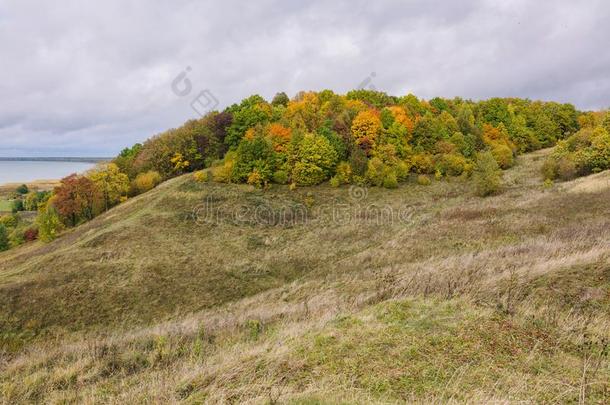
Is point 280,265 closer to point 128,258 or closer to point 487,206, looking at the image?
point 128,258

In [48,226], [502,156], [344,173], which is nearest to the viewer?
[48,226]

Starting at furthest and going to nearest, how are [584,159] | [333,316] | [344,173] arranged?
[344,173]
[584,159]
[333,316]

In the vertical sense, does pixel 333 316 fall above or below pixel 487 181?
below

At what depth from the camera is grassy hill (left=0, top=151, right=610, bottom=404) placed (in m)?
5.50

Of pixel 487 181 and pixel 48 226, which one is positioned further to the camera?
pixel 48 226

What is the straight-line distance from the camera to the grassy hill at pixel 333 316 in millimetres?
5504

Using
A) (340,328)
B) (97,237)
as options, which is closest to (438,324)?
(340,328)

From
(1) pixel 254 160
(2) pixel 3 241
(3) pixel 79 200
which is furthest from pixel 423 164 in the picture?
(2) pixel 3 241

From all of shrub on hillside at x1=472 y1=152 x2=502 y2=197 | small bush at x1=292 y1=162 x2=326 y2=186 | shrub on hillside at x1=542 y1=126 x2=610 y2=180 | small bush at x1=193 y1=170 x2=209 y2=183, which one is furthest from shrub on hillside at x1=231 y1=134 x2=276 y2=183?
shrub on hillside at x1=542 y1=126 x2=610 y2=180

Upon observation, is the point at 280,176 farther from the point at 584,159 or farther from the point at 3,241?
the point at 3,241

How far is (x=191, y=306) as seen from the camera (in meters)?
22.3

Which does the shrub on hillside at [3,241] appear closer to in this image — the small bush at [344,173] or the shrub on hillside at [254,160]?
the shrub on hillside at [254,160]

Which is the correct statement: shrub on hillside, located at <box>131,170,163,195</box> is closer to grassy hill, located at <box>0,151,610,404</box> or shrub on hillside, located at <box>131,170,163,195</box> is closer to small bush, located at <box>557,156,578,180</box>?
grassy hill, located at <box>0,151,610,404</box>

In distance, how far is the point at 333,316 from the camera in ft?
29.7
